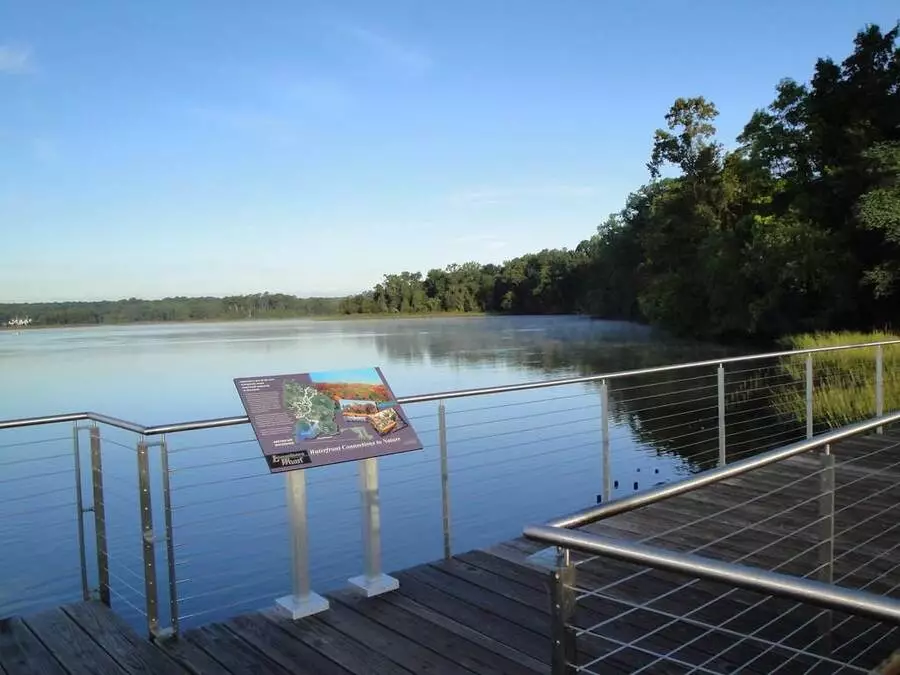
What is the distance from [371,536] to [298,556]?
38cm

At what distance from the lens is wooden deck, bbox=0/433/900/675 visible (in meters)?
2.76

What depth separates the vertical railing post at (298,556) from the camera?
10.9 ft

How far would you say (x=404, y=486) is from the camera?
9.46 meters

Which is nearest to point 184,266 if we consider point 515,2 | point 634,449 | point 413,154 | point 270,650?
point 413,154

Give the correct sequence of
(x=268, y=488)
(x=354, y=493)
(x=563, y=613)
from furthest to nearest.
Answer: (x=268, y=488) < (x=354, y=493) < (x=563, y=613)

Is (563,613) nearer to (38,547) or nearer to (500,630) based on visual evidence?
(500,630)

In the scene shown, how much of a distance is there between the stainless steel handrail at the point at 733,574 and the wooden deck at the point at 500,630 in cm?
100

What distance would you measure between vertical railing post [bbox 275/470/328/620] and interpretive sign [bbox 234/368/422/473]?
171 millimetres

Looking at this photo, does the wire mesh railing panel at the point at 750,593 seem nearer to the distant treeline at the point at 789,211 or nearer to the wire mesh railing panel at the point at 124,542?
the wire mesh railing panel at the point at 124,542

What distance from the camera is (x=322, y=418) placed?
11.2 feet

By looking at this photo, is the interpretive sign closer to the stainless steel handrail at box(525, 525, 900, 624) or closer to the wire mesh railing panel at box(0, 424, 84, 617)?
the stainless steel handrail at box(525, 525, 900, 624)

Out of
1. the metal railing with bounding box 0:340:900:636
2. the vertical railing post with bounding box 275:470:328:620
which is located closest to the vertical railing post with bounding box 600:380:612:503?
the metal railing with bounding box 0:340:900:636

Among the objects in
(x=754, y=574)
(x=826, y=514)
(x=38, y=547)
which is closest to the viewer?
(x=754, y=574)

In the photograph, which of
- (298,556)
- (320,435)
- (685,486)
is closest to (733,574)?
(685,486)
